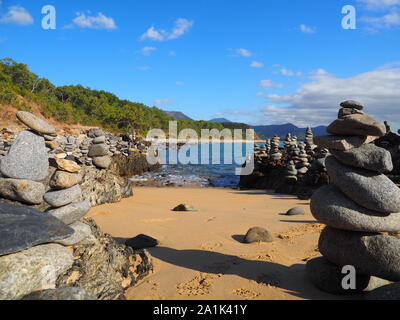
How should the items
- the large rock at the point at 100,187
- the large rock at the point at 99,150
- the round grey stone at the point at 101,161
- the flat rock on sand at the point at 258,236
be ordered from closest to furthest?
the flat rock on sand at the point at 258,236, the large rock at the point at 100,187, the large rock at the point at 99,150, the round grey stone at the point at 101,161

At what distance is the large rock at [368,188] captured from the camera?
4934 millimetres

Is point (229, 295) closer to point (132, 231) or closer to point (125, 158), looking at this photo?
point (132, 231)

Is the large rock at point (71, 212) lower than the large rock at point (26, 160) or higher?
lower

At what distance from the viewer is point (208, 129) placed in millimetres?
105562

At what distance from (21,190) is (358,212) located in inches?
264

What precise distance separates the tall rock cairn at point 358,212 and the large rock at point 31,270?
4108 mm

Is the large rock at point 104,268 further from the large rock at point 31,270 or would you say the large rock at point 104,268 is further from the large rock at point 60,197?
the large rock at point 60,197

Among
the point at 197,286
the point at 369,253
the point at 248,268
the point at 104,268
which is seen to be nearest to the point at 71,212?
the point at 104,268

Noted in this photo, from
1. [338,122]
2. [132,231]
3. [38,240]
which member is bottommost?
[132,231]

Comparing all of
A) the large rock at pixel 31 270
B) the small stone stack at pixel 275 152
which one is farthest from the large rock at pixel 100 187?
the small stone stack at pixel 275 152

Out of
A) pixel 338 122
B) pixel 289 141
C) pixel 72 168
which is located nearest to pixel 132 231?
pixel 72 168

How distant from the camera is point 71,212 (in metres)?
6.29

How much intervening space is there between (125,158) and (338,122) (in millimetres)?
28146

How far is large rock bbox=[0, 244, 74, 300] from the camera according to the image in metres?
4.06
